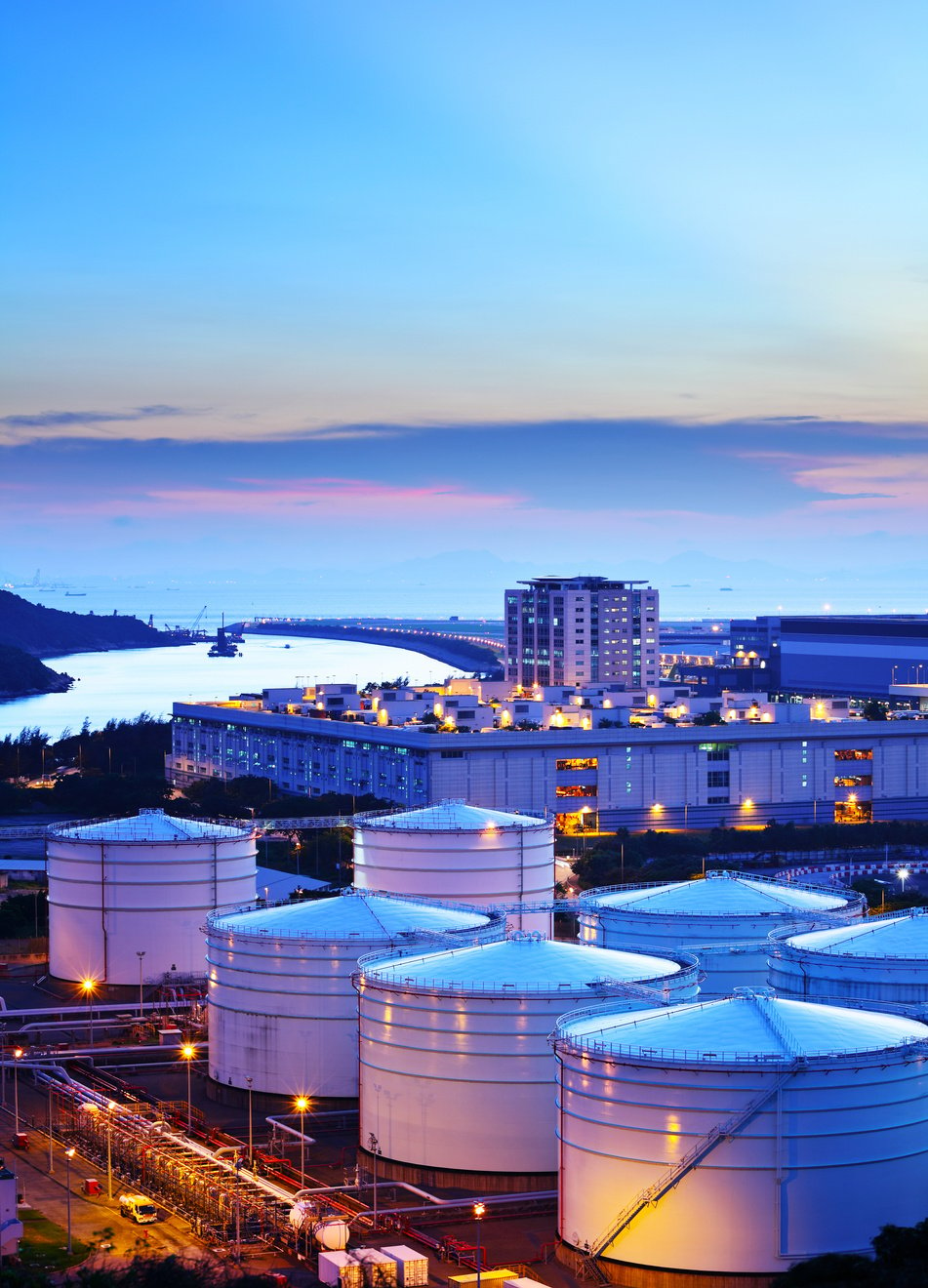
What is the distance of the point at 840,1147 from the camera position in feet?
56.9

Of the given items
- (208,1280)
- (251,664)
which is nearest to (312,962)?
(208,1280)

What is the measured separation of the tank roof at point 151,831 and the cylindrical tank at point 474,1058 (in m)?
10.8

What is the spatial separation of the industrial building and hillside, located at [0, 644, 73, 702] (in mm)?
95330

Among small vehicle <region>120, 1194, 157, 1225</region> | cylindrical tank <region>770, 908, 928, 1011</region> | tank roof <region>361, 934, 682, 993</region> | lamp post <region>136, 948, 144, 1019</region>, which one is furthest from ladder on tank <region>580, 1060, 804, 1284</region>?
lamp post <region>136, 948, 144, 1019</region>

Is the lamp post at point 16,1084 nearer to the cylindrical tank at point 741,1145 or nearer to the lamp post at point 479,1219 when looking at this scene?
the lamp post at point 479,1219

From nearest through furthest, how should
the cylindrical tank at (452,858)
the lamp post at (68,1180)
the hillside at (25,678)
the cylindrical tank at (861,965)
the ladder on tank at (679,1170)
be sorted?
1. the ladder on tank at (679,1170)
2. the lamp post at (68,1180)
3. the cylindrical tank at (861,965)
4. the cylindrical tank at (452,858)
5. the hillside at (25,678)

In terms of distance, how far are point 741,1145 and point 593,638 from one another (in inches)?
2860

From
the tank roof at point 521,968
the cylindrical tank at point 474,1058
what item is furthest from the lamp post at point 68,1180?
the tank roof at point 521,968

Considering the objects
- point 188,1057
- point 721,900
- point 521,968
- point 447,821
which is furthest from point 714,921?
point 188,1057

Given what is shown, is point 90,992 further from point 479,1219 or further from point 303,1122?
point 479,1219

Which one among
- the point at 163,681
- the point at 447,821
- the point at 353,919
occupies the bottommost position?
the point at 353,919

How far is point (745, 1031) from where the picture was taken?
17938 mm

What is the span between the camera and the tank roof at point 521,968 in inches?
815

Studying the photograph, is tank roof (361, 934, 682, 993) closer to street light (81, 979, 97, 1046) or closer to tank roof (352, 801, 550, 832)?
street light (81, 979, 97, 1046)
